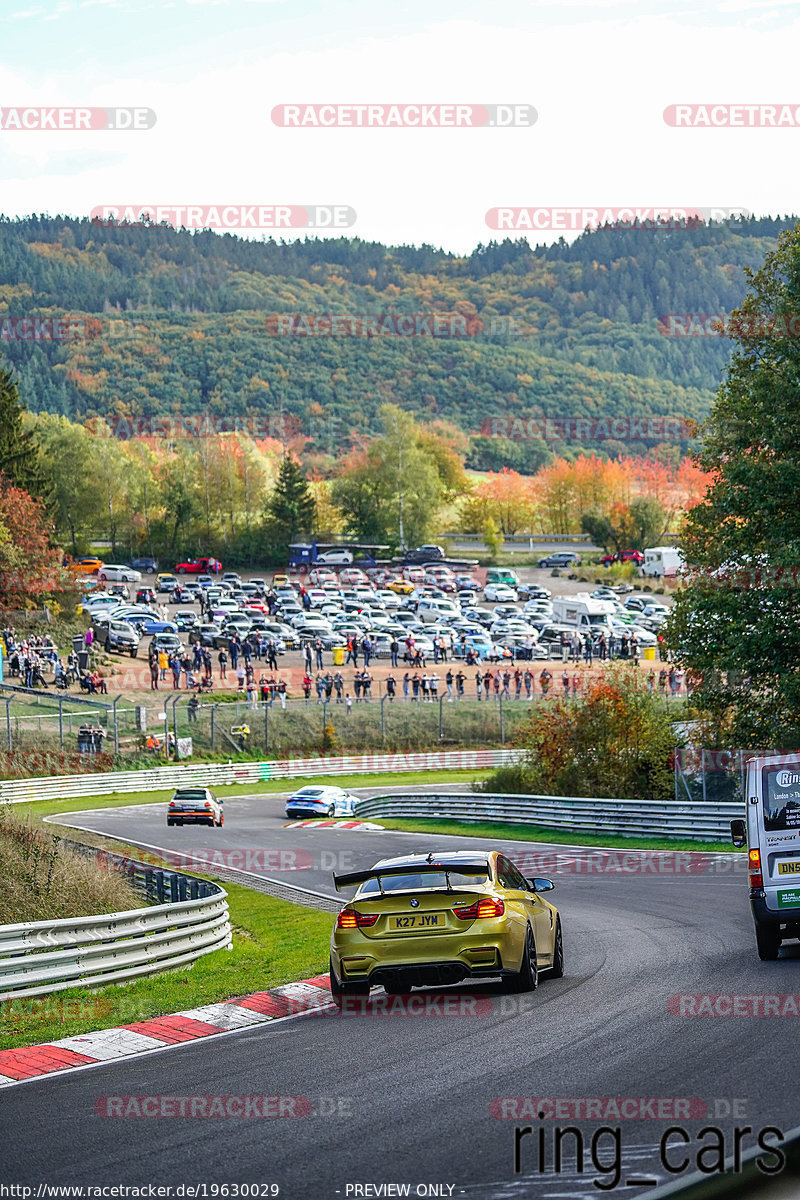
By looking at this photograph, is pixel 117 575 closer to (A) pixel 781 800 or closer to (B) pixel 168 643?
(B) pixel 168 643

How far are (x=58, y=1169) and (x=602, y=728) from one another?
2898 cm

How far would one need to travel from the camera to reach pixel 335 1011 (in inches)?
452

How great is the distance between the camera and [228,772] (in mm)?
47906

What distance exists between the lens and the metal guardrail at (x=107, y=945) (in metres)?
12.7

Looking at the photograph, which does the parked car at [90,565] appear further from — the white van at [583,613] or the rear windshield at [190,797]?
the rear windshield at [190,797]

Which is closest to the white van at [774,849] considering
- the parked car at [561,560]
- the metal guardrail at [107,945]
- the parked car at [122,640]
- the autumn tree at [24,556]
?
the metal guardrail at [107,945]

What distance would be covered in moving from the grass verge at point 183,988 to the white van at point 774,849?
4.67 metres

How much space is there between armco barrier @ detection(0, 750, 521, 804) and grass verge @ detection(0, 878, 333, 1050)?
25151 mm

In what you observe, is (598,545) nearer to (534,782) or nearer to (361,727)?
(361,727)

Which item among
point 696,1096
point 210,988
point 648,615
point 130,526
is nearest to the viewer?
point 696,1096

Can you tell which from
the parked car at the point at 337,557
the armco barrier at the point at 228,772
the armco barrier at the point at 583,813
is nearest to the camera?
the armco barrier at the point at 583,813

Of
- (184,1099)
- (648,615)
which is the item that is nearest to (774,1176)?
(184,1099)

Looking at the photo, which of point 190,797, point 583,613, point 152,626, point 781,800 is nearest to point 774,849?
point 781,800

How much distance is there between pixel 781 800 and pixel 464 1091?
6923mm
